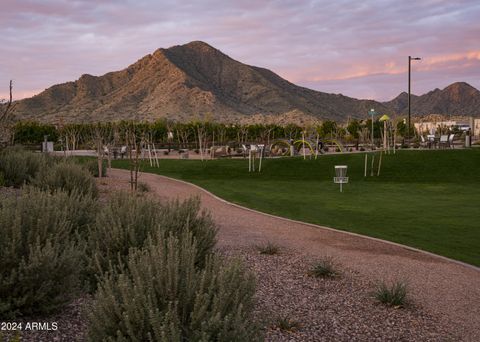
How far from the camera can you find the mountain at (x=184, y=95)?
369 ft

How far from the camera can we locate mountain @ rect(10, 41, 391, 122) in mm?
112438

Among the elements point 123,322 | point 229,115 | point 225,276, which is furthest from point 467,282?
point 229,115

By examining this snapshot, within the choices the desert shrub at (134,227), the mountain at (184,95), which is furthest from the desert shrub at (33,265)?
the mountain at (184,95)

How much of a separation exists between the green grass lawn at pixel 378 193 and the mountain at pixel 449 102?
128m

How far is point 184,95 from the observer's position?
11812 cm

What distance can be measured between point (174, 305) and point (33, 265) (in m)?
1.99

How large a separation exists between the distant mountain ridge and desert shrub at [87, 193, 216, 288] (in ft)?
316

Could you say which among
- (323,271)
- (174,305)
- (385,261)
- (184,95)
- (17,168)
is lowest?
(385,261)

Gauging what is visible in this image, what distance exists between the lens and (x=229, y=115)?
113 metres

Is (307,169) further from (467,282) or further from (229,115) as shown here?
(229,115)

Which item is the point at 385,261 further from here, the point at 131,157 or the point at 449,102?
the point at 449,102

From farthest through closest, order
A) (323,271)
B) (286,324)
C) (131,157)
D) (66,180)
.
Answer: (131,157) → (66,180) → (323,271) → (286,324)

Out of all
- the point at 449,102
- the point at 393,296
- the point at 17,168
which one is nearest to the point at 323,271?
the point at 393,296

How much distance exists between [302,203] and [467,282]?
32.3 ft
